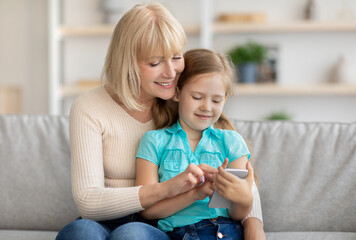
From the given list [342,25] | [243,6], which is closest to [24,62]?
[243,6]

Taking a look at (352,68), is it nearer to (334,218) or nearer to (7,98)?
(334,218)

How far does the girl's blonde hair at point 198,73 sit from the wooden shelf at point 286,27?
2497 millimetres

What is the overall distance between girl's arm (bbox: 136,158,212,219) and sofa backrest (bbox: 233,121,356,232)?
49cm

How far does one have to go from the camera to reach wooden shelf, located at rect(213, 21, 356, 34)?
4.10 metres

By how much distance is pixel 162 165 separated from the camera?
5.39 ft

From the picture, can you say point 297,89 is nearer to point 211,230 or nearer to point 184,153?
point 184,153

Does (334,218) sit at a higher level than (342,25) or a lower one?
lower

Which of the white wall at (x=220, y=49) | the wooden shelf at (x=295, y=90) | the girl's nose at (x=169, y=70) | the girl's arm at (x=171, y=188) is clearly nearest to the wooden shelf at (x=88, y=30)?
the white wall at (x=220, y=49)

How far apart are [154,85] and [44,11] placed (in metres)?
3.37

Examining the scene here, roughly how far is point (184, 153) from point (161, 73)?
290 millimetres

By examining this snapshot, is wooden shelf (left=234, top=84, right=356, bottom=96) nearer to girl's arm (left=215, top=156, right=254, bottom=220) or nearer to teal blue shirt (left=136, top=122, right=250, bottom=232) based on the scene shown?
teal blue shirt (left=136, top=122, right=250, bottom=232)

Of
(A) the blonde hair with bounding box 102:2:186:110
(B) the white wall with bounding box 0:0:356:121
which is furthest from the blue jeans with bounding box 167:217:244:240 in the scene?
(B) the white wall with bounding box 0:0:356:121

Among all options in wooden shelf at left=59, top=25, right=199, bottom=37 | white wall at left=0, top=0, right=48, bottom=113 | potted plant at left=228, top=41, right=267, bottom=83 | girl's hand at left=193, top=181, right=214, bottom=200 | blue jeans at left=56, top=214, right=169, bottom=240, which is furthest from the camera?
white wall at left=0, top=0, right=48, bottom=113

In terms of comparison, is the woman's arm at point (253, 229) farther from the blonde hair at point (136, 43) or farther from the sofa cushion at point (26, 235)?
the sofa cushion at point (26, 235)
